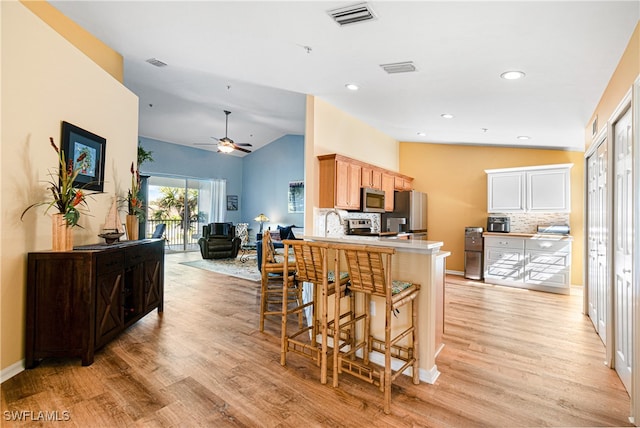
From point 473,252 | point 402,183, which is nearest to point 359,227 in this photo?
point 402,183

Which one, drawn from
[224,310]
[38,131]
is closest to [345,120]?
[224,310]

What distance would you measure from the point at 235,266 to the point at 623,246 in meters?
6.56

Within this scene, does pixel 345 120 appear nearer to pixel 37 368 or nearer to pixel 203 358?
pixel 203 358

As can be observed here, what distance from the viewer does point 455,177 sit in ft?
21.9

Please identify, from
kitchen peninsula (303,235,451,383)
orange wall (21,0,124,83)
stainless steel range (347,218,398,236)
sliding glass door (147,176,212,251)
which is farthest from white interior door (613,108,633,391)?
sliding glass door (147,176,212,251)

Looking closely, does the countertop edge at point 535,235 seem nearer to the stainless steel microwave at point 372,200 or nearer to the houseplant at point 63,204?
the stainless steel microwave at point 372,200

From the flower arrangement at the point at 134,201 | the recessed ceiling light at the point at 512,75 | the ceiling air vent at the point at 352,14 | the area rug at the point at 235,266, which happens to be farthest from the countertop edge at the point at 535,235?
the flower arrangement at the point at 134,201

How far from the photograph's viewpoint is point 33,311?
2428 mm

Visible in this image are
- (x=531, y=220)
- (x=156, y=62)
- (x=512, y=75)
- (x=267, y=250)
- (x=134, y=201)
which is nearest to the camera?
(x=512, y=75)

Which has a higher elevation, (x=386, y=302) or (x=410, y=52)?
(x=410, y=52)

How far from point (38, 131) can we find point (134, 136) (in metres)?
1.57

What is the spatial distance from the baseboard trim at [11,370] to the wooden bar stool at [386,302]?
244 cm

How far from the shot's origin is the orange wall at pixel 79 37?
2.90m

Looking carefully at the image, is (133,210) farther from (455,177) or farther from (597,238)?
(455,177)
